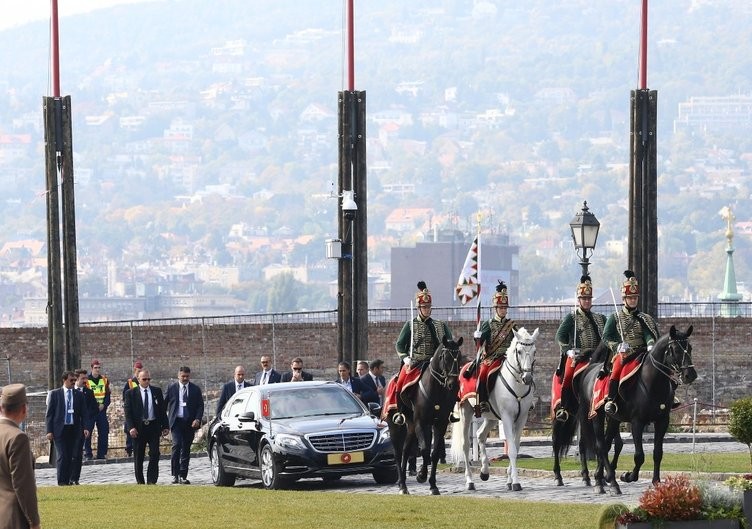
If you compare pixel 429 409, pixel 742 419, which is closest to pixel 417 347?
pixel 429 409

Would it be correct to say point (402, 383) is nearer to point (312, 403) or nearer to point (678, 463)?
point (312, 403)

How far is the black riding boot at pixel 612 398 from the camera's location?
22406mm

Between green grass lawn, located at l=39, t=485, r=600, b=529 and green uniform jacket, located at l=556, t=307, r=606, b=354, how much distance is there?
3.60 metres


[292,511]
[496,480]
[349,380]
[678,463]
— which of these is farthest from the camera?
[349,380]

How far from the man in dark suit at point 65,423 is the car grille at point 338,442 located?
447 cm

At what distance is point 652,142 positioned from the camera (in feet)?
119

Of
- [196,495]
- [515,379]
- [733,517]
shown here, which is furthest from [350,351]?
[733,517]

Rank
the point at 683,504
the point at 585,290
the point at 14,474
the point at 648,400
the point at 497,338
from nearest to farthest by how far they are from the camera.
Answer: the point at 14,474, the point at 683,504, the point at 648,400, the point at 585,290, the point at 497,338

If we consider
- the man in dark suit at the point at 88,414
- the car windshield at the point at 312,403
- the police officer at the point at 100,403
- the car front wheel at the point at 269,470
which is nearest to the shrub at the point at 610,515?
the car front wheel at the point at 269,470

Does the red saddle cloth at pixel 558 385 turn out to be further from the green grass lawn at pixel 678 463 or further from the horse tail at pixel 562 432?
the green grass lawn at pixel 678 463

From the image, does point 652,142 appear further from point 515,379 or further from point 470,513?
point 470,513

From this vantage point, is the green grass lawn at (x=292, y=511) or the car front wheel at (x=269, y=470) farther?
the car front wheel at (x=269, y=470)

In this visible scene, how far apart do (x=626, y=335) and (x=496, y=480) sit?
372cm

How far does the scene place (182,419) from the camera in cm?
2700
